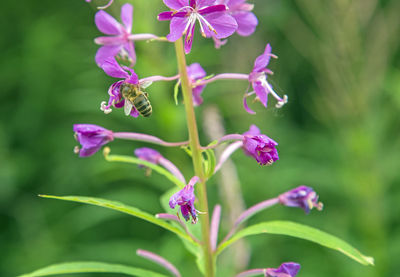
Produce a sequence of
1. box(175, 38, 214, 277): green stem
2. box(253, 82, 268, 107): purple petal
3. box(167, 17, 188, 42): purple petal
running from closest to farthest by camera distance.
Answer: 1. box(167, 17, 188, 42): purple petal
2. box(175, 38, 214, 277): green stem
3. box(253, 82, 268, 107): purple petal

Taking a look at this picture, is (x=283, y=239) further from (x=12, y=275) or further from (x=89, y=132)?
(x=89, y=132)

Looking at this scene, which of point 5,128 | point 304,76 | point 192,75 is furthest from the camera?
point 304,76

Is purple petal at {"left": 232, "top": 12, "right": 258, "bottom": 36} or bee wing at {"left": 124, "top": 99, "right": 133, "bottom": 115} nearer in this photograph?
bee wing at {"left": 124, "top": 99, "right": 133, "bottom": 115}

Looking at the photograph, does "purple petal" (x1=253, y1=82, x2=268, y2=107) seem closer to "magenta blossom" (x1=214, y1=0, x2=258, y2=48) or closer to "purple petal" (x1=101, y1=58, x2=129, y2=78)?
"magenta blossom" (x1=214, y1=0, x2=258, y2=48)

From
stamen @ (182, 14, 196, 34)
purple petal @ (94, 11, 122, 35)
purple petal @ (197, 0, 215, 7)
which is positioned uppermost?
purple petal @ (94, 11, 122, 35)

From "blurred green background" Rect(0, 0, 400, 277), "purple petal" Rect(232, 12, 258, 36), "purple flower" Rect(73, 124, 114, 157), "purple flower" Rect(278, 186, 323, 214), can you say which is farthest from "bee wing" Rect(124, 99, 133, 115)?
"blurred green background" Rect(0, 0, 400, 277)

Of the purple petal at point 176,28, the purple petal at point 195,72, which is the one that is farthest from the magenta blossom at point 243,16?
the purple petal at point 176,28

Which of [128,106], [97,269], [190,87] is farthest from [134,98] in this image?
[97,269]

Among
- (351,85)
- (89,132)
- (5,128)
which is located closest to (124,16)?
(89,132)
